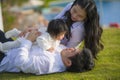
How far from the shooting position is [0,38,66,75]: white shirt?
3885 mm

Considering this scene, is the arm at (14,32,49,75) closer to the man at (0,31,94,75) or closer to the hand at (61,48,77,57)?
the man at (0,31,94,75)

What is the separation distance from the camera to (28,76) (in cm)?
398

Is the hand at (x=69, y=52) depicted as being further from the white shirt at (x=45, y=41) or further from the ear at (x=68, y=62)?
the white shirt at (x=45, y=41)

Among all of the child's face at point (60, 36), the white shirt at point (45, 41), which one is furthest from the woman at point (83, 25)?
Answer: the white shirt at point (45, 41)

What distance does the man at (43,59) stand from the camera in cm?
390

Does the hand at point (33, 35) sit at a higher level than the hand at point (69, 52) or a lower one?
higher

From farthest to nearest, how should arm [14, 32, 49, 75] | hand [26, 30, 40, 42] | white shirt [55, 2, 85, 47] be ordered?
1. white shirt [55, 2, 85, 47]
2. hand [26, 30, 40, 42]
3. arm [14, 32, 49, 75]

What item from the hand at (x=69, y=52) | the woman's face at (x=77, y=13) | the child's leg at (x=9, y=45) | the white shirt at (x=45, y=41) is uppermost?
the woman's face at (x=77, y=13)

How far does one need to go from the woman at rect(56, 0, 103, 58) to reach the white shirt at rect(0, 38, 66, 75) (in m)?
0.34

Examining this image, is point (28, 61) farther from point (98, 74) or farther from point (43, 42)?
point (98, 74)

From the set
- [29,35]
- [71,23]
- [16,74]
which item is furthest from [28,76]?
[71,23]

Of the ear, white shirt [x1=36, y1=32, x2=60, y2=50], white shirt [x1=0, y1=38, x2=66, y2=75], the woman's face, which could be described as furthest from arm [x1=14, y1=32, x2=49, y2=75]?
the woman's face

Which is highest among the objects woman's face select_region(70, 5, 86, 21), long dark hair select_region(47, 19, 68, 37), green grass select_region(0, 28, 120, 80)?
woman's face select_region(70, 5, 86, 21)

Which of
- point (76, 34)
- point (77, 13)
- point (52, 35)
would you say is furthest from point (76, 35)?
point (52, 35)
